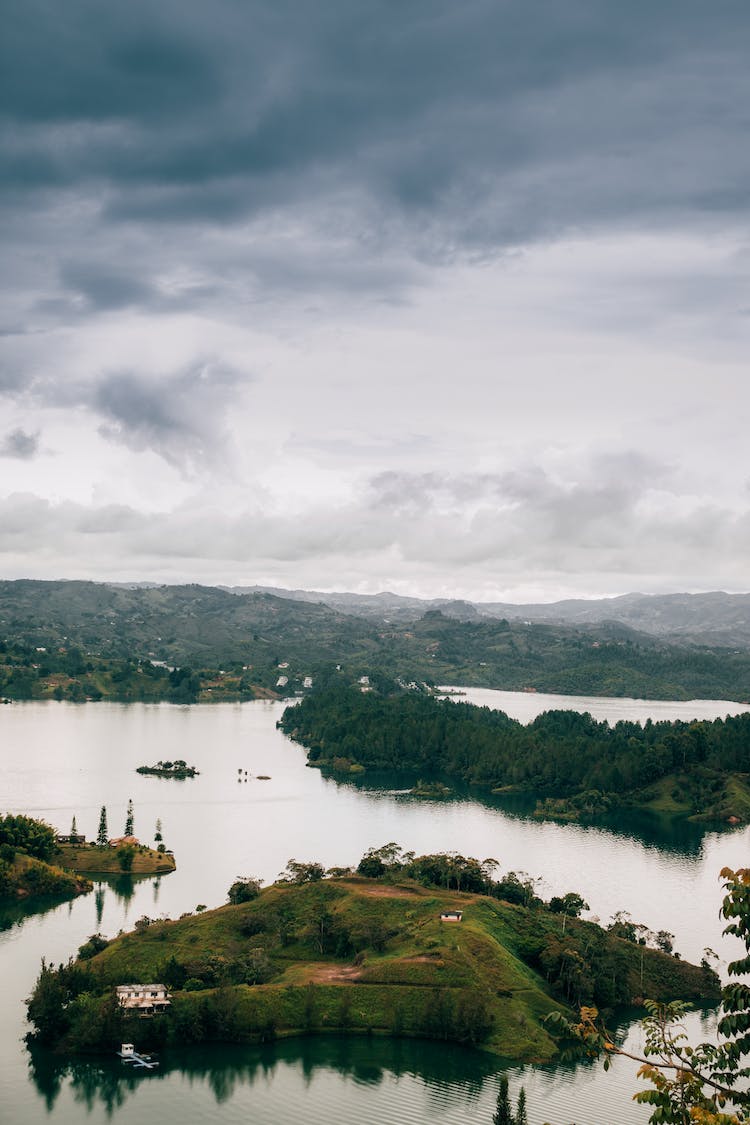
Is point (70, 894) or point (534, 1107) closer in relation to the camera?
point (534, 1107)

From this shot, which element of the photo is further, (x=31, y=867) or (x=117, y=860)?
(x=117, y=860)

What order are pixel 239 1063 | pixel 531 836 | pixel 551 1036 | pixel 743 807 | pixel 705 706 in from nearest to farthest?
1. pixel 239 1063
2. pixel 551 1036
3. pixel 531 836
4. pixel 743 807
5. pixel 705 706

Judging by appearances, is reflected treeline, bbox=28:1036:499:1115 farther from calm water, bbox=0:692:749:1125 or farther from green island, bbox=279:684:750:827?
green island, bbox=279:684:750:827

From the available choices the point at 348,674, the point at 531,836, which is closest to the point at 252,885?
the point at 531,836

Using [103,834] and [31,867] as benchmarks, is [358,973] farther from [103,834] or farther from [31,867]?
[103,834]

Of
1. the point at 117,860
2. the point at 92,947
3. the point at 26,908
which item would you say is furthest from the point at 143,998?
the point at 117,860

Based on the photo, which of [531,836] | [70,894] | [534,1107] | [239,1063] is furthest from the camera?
[531,836]

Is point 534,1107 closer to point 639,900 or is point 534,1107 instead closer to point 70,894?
point 639,900
